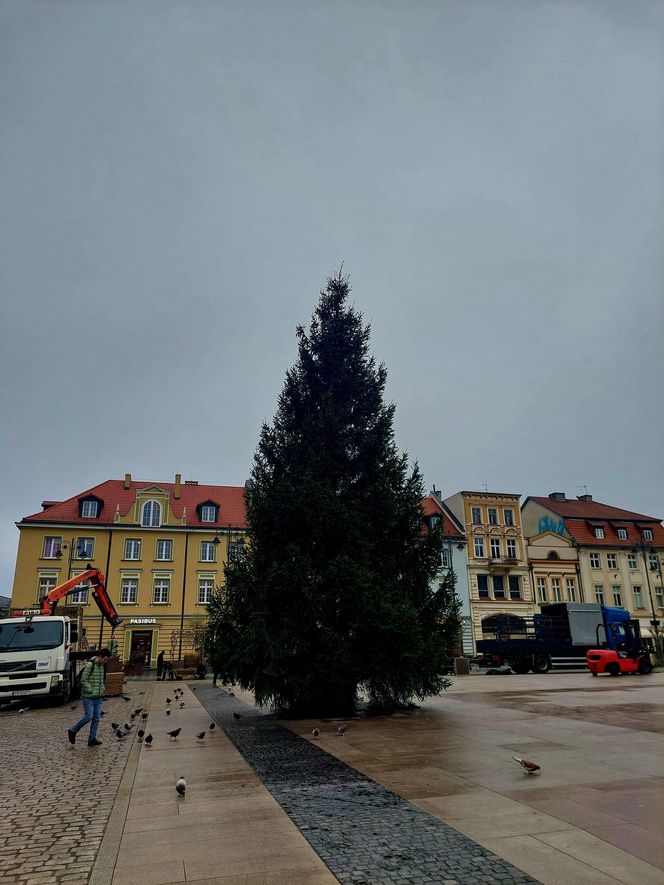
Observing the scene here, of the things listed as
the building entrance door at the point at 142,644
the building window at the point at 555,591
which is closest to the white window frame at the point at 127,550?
the building entrance door at the point at 142,644

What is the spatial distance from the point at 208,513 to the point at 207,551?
3.29m

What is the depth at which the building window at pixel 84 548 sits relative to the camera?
46.7 m

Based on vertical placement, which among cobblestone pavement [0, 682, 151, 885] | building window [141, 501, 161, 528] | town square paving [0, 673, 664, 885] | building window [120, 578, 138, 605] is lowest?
cobblestone pavement [0, 682, 151, 885]

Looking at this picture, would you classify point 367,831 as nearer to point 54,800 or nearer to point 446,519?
point 54,800

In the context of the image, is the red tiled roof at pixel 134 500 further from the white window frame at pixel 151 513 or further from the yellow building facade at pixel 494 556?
the yellow building facade at pixel 494 556

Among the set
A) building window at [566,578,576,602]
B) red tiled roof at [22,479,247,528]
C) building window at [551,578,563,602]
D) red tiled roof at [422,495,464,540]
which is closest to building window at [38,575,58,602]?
red tiled roof at [22,479,247,528]

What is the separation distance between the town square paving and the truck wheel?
909 inches

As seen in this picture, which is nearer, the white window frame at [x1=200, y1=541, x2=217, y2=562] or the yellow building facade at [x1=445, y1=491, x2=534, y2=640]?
the white window frame at [x1=200, y1=541, x2=217, y2=562]

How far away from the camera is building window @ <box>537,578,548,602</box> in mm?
53531

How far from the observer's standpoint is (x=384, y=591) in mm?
14742

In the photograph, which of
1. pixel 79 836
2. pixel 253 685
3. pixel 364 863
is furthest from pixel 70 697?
pixel 364 863

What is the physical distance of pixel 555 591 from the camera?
178 feet

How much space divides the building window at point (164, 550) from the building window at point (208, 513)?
134 inches

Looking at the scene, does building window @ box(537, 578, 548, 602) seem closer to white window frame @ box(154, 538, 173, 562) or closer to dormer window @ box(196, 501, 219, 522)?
dormer window @ box(196, 501, 219, 522)
